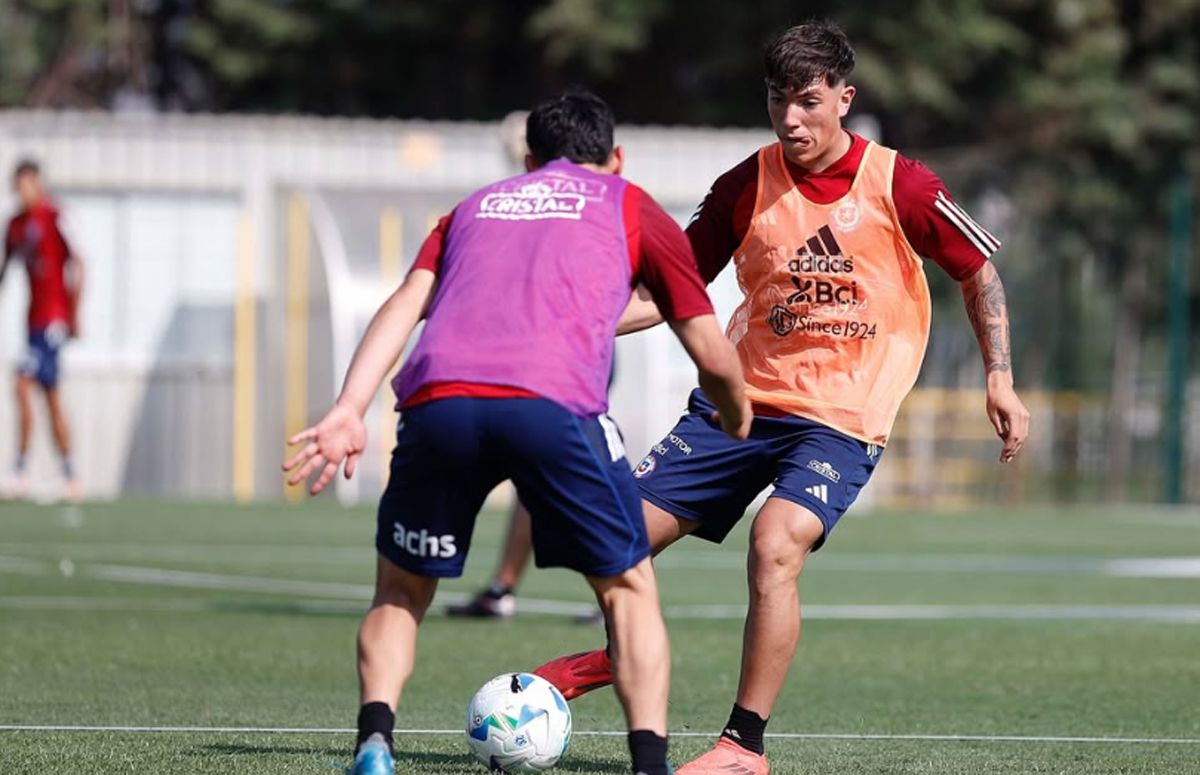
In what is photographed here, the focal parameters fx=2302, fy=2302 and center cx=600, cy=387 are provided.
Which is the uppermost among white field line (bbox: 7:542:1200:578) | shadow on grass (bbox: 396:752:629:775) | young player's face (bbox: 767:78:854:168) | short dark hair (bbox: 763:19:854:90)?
short dark hair (bbox: 763:19:854:90)

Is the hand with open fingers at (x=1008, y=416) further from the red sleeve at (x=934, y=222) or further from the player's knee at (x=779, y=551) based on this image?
the player's knee at (x=779, y=551)

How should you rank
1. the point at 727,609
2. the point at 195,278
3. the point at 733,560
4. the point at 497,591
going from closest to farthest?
the point at 497,591, the point at 727,609, the point at 733,560, the point at 195,278

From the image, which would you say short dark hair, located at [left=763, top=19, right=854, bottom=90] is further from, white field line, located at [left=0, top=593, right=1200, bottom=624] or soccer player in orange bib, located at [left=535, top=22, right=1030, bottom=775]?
white field line, located at [left=0, top=593, right=1200, bottom=624]

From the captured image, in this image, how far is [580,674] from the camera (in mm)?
7066

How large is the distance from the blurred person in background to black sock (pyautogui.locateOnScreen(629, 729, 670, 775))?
47.3ft

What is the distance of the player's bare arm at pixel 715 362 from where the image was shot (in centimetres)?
564

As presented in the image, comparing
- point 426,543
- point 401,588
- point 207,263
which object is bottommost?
point 401,588

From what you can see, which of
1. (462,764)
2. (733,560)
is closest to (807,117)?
(462,764)

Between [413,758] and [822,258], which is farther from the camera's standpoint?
[822,258]

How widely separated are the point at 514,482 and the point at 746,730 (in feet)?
4.58

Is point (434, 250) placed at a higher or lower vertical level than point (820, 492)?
higher

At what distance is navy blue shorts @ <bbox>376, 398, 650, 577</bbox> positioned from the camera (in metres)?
5.46

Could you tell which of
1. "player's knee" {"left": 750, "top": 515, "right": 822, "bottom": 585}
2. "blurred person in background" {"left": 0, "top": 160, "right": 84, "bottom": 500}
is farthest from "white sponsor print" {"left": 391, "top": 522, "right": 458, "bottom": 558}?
"blurred person in background" {"left": 0, "top": 160, "right": 84, "bottom": 500}

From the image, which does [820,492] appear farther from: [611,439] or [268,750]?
[268,750]
